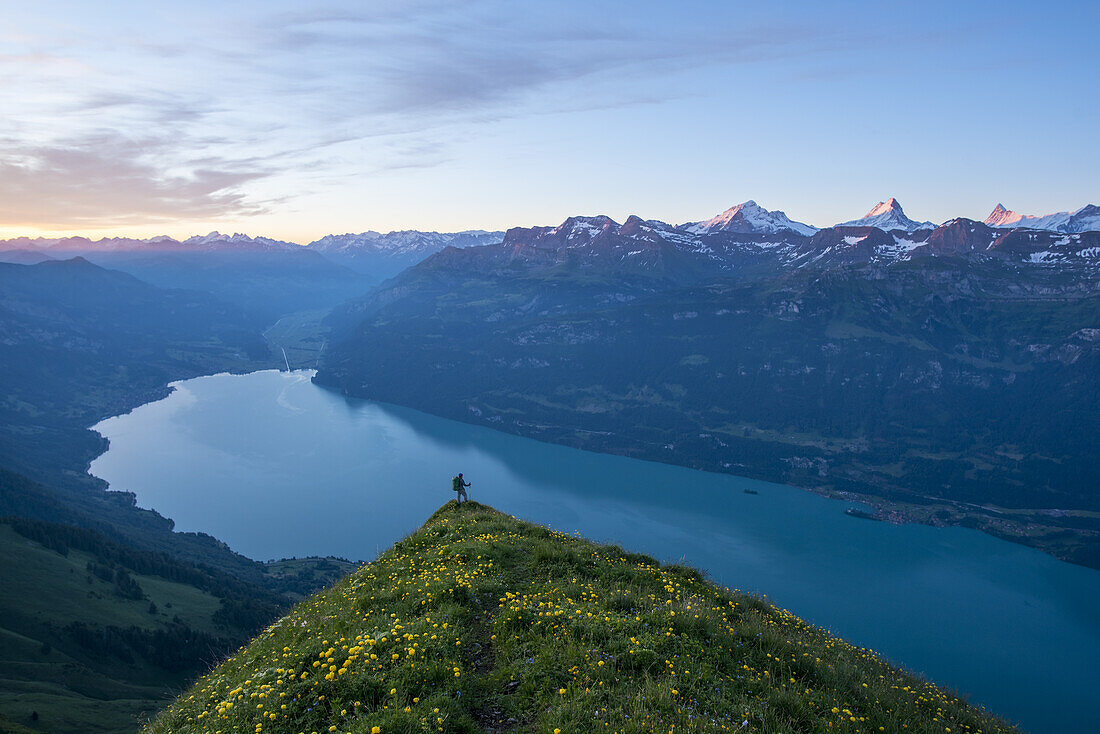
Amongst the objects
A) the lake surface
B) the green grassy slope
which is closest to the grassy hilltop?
the green grassy slope

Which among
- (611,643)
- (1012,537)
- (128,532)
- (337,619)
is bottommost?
(128,532)

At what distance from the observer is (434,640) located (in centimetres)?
1201

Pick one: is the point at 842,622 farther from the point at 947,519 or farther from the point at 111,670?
the point at 111,670

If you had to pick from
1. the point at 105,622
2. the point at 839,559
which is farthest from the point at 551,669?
the point at 839,559

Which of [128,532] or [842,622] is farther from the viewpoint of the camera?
[128,532]

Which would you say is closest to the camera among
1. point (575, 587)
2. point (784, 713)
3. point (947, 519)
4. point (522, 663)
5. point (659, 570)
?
point (784, 713)

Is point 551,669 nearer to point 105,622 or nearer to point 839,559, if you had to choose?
point 105,622

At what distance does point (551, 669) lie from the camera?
37.4ft

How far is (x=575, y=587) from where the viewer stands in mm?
15328

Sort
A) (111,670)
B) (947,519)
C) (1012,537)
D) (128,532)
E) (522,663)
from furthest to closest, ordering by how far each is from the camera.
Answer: (947,519) → (1012,537) → (128,532) → (111,670) → (522,663)

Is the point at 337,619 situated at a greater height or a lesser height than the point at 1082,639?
greater

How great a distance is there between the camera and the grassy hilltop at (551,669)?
980 cm

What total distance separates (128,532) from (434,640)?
194828mm

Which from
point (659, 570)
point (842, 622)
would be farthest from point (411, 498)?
point (659, 570)
